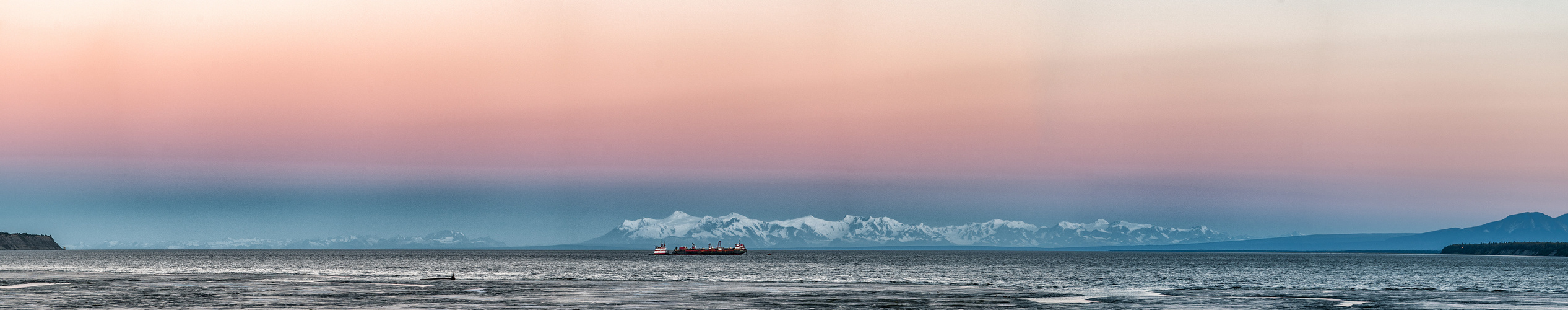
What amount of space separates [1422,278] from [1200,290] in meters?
77.7

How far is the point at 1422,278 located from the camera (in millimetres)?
164500

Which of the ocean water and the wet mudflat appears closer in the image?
the wet mudflat

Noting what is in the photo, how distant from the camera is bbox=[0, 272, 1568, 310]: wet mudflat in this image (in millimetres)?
74062

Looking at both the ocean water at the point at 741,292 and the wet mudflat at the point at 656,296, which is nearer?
the wet mudflat at the point at 656,296

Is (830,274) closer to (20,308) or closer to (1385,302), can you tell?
(1385,302)

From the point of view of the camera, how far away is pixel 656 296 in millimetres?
84312

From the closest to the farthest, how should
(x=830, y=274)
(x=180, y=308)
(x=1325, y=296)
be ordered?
(x=180, y=308)
(x=1325, y=296)
(x=830, y=274)

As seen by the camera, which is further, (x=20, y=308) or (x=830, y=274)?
(x=830, y=274)

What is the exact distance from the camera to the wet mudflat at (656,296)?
74.1 metres

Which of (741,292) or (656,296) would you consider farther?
(741,292)

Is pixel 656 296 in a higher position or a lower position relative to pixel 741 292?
lower

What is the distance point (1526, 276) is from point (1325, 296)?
335 feet

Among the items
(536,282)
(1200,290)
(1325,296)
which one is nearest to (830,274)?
(536,282)

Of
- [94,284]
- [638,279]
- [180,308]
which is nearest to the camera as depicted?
[180,308]
